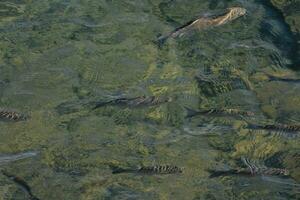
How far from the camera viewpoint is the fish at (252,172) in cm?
587

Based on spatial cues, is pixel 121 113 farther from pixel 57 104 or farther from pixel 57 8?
pixel 57 8

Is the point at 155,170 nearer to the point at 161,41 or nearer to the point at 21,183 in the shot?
the point at 21,183

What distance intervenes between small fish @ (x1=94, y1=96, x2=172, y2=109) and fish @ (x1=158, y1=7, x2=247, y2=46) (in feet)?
4.51

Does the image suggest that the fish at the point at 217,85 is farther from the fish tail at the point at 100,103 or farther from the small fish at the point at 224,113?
the fish tail at the point at 100,103

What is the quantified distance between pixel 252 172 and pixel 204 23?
2.87m

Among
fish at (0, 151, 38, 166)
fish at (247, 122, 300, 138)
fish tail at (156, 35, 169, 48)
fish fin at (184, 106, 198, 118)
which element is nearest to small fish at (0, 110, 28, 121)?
fish at (0, 151, 38, 166)

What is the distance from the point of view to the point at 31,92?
288 inches

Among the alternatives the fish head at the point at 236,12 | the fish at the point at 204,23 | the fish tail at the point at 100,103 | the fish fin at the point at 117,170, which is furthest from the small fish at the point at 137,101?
the fish head at the point at 236,12

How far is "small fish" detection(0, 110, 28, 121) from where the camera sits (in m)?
6.68

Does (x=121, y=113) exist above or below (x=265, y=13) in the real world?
below

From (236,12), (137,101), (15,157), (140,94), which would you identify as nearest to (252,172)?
(137,101)

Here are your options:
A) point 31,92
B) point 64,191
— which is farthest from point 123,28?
point 64,191

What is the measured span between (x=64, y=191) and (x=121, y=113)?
137 centimetres

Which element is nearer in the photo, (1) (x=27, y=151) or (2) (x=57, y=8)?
(1) (x=27, y=151)
